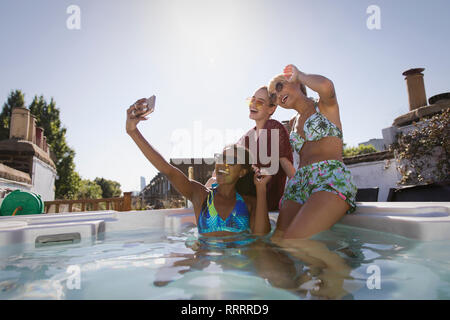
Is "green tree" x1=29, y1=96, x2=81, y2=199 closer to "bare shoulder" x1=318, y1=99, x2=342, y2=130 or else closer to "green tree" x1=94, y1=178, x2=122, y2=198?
"green tree" x1=94, y1=178, x2=122, y2=198

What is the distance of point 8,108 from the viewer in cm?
1911

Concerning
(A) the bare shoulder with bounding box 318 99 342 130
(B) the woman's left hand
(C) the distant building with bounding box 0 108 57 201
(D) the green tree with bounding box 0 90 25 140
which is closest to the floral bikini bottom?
(A) the bare shoulder with bounding box 318 99 342 130

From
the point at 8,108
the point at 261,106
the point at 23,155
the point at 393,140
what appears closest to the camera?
the point at 261,106

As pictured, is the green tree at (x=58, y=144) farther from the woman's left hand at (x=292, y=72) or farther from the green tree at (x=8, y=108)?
the woman's left hand at (x=292, y=72)

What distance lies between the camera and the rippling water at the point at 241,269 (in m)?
1.31

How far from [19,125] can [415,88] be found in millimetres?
14329

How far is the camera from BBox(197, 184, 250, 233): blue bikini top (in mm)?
2365

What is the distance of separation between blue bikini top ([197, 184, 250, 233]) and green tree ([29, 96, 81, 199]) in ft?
66.4

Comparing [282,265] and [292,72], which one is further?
[292,72]

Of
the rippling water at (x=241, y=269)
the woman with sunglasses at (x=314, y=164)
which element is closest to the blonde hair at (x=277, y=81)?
the woman with sunglasses at (x=314, y=164)

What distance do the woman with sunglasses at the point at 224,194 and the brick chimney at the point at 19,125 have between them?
1092 cm

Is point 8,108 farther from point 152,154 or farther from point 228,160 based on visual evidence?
Answer: point 228,160

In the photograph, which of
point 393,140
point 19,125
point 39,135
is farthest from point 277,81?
point 39,135
